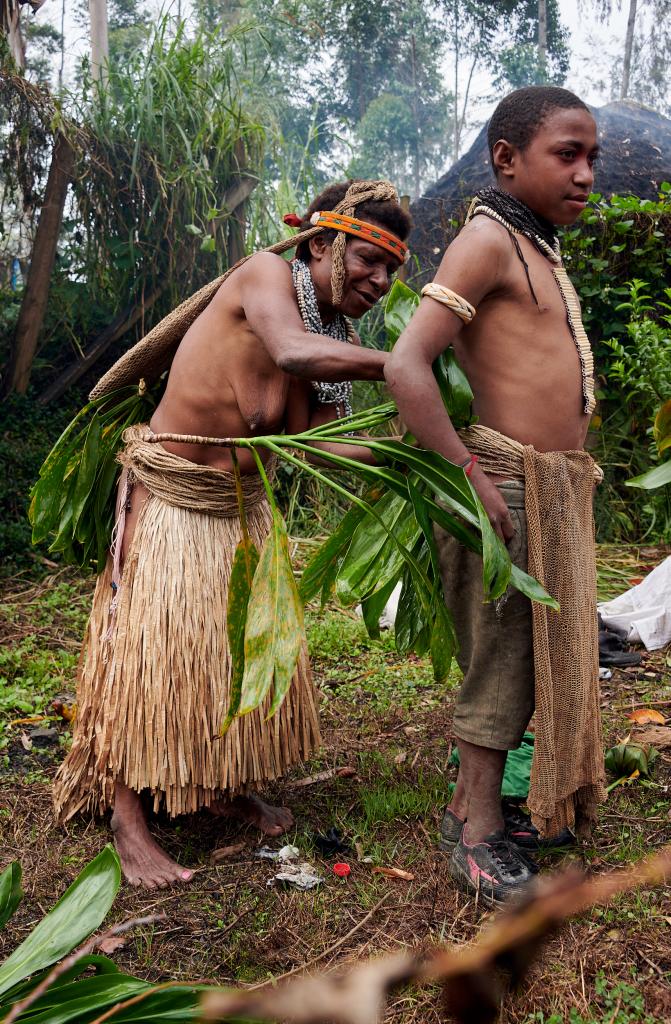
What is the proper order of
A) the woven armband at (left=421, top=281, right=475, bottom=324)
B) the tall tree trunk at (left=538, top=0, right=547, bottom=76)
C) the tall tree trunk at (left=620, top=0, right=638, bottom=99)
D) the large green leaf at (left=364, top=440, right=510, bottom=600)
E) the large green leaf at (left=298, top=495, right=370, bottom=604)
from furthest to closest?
the tall tree trunk at (left=538, top=0, right=547, bottom=76), the tall tree trunk at (left=620, top=0, right=638, bottom=99), the large green leaf at (left=298, top=495, right=370, bottom=604), the woven armband at (left=421, top=281, right=475, bottom=324), the large green leaf at (left=364, top=440, right=510, bottom=600)

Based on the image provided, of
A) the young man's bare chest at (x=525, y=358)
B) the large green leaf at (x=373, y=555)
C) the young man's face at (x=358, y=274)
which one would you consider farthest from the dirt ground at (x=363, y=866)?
the young man's face at (x=358, y=274)

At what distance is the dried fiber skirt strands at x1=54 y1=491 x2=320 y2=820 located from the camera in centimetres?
232

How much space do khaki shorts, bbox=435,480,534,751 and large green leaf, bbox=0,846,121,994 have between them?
0.99 metres

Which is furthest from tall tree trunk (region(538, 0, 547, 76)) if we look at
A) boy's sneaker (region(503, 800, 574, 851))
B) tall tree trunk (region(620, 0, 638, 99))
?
boy's sneaker (region(503, 800, 574, 851))

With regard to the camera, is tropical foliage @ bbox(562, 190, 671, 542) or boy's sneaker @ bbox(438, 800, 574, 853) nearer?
boy's sneaker @ bbox(438, 800, 574, 853)

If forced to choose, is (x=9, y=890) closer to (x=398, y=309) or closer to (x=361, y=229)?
(x=398, y=309)

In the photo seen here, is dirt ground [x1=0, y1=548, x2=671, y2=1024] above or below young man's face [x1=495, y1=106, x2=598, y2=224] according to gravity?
below

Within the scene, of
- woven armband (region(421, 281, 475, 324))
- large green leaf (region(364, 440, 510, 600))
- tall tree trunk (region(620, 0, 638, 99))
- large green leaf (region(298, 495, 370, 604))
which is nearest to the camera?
large green leaf (region(364, 440, 510, 600))

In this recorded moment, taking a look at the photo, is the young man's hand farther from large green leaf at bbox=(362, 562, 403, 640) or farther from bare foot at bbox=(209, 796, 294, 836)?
bare foot at bbox=(209, 796, 294, 836)

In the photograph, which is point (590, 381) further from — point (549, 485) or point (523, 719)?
point (523, 719)

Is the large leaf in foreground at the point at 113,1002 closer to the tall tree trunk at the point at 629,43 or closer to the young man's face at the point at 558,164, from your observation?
the young man's face at the point at 558,164

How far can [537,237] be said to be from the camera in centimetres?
206

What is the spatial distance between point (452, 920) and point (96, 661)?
1116 millimetres

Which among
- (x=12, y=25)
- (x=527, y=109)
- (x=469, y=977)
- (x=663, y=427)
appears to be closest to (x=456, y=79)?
(x=12, y=25)
